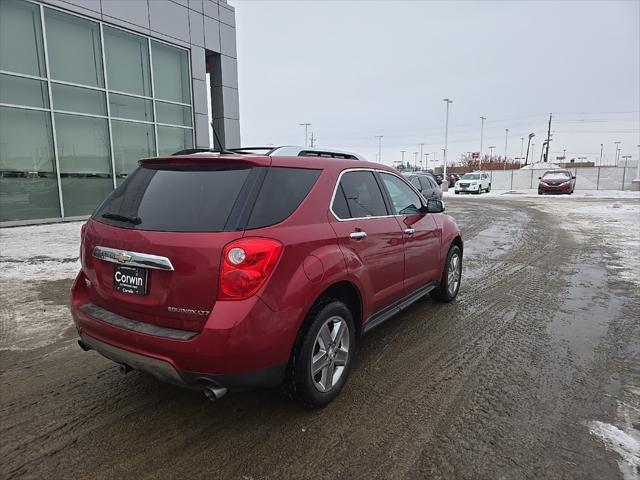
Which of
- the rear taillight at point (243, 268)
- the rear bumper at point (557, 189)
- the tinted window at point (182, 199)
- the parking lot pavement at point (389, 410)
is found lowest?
the rear bumper at point (557, 189)

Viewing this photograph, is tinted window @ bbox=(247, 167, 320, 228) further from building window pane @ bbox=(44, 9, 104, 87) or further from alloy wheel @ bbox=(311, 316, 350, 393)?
building window pane @ bbox=(44, 9, 104, 87)

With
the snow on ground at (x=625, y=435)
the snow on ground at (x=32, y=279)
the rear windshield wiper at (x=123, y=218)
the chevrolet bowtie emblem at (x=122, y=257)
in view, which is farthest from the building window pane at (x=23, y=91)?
the snow on ground at (x=625, y=435)

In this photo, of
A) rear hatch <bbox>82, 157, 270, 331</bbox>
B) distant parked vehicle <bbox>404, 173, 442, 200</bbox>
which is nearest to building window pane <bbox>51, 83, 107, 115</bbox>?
distant parked vehicle <bbox>404, 173, 442, 200</bbox>

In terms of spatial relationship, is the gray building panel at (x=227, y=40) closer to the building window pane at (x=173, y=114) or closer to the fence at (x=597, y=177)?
the building window pane at (x=173, y=114)

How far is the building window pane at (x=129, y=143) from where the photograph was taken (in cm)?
1472

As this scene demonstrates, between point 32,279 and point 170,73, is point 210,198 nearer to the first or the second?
point 32,279

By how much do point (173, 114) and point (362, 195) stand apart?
49.8 feet

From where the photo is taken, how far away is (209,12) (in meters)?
17.5

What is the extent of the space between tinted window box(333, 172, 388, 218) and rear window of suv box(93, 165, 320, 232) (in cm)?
50

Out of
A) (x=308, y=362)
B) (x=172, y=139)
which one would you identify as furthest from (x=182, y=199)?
(x=172, y=139)

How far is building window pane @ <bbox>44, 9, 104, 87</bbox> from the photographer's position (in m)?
12.9

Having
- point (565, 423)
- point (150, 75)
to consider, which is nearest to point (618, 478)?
point (565, 423)

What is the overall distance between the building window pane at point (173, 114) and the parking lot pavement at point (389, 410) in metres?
12.6

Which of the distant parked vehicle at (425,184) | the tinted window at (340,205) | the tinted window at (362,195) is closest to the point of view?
the tinted window at (340,205)
